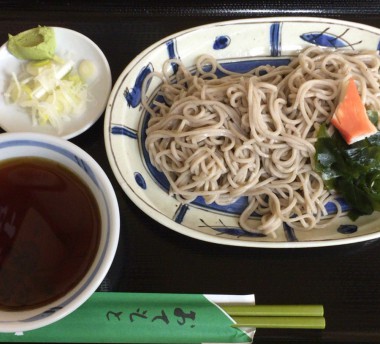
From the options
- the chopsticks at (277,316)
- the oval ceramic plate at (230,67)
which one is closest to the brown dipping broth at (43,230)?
the oval ceramic plate at (230,67)

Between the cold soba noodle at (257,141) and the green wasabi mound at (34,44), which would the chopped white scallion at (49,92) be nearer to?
the green wasabi mound at (34,44)

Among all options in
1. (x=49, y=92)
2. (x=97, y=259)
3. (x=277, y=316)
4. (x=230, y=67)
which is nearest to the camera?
(x=97, y=259)

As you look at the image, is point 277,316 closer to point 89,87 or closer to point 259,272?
point 259,272

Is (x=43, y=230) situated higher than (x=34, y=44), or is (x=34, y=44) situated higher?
(x=34, y=44)

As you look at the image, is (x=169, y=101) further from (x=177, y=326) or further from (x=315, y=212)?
(x=177, y=326)

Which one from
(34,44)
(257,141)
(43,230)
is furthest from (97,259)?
(34,44)
